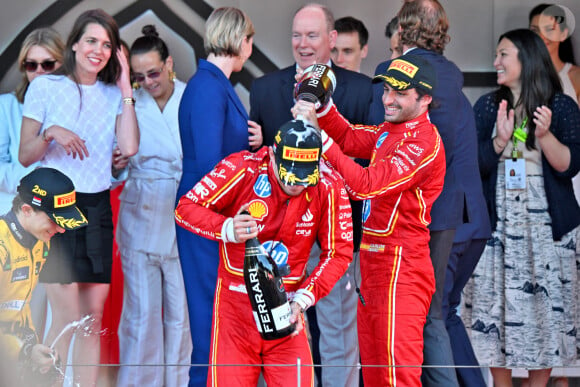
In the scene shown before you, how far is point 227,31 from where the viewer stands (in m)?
4.08

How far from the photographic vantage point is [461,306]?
520 cm

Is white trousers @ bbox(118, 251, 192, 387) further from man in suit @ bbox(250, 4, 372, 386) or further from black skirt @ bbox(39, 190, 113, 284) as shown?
man in suit @ bbox(250, 4, 372, 386)

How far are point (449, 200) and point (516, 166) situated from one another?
1125 millimetres

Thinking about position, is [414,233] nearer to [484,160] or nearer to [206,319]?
[206,319]

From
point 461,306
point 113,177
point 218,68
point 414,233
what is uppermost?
point 218,68

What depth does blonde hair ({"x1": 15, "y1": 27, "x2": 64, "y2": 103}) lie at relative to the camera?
486 centimetres

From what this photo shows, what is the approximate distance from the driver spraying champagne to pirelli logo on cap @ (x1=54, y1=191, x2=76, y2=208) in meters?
0.55

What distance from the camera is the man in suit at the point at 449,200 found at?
12.4 feet

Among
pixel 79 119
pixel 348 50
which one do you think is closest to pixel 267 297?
pixel 79 119

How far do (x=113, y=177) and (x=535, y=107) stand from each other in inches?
85.8

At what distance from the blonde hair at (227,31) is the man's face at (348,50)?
3.81 ft

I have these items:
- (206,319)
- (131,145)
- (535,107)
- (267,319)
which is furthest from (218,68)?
(535,107)

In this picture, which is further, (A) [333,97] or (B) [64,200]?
(A) [333,97]

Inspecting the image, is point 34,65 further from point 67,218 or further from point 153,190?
point 67,218
